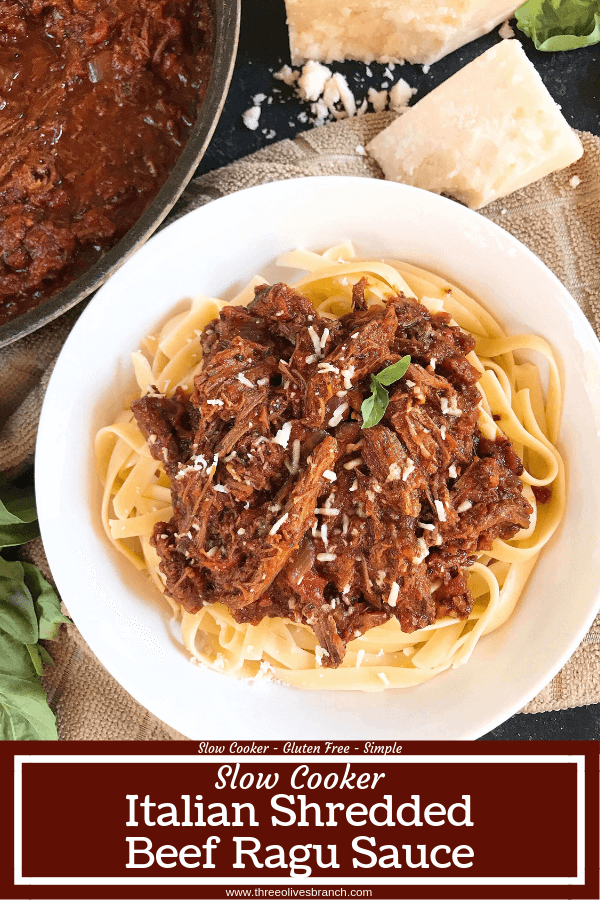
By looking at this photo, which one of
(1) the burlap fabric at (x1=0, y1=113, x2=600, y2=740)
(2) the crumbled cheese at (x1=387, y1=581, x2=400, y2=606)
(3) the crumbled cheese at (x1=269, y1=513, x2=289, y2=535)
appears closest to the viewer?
(3) the crumbled cheese at (x1=269, y1=513, x2=289, y2=535)

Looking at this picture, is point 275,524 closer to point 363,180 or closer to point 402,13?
point 363,180

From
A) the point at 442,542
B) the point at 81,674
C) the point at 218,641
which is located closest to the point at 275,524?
the point at 442,542

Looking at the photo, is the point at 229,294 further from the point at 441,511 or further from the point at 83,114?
the point at 441,511

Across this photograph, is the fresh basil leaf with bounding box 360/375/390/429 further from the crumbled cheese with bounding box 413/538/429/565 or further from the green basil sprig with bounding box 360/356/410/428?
the crumbled cheese with bounding box 413/538/429/565

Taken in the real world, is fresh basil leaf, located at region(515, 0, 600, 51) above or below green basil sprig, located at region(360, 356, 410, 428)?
above

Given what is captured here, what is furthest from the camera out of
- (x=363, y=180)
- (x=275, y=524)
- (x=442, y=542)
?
(x=363, y=180)

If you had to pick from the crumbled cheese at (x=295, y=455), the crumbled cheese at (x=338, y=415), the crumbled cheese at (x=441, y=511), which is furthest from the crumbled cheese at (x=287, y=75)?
the crumbled cheese at (x=441, y=511)

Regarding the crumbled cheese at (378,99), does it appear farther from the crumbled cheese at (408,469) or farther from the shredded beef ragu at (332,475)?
the crumbled cheese at (408,469)

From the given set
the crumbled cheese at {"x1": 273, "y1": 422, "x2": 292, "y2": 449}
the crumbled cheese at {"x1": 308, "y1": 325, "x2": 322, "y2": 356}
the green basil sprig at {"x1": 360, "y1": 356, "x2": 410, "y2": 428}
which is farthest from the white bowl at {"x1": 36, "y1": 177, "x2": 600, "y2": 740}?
the crumbled cheese at {"x1": 273, "y1": 422, "x2": 292, "y2": 449}
